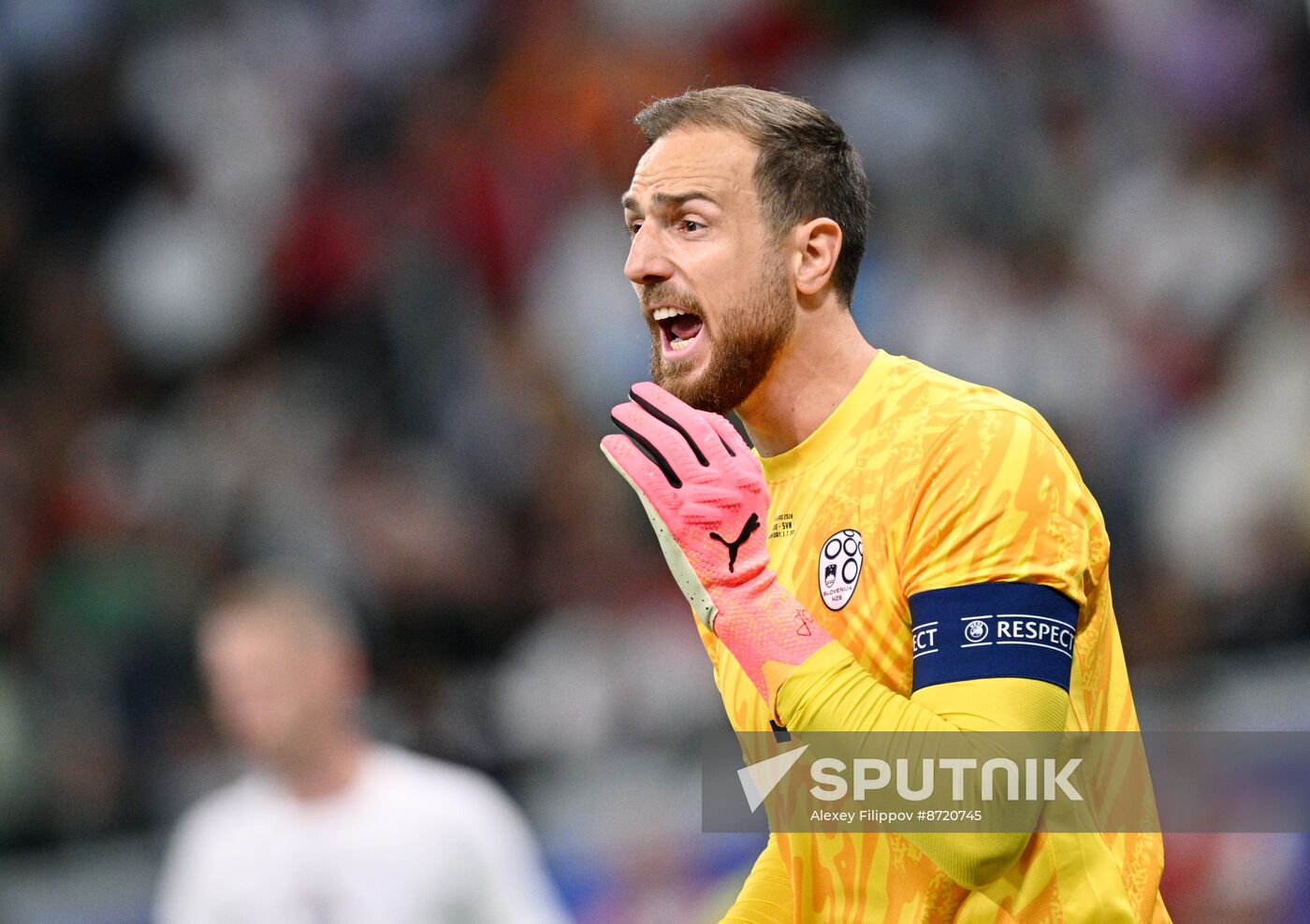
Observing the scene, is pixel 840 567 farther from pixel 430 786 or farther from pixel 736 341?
pixel 430 786

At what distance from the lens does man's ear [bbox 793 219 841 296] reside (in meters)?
3.51

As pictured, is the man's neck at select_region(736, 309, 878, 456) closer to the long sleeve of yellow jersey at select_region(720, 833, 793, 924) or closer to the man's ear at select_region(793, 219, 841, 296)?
the man's ear at select_region(793, 219, 841, 296)

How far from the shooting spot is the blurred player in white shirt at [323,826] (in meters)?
6.24

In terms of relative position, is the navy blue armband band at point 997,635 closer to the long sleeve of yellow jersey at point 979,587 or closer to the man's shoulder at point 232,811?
the long sleeve of yellow jersey at point 979,587

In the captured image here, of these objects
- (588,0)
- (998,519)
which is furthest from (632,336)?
(998,519)

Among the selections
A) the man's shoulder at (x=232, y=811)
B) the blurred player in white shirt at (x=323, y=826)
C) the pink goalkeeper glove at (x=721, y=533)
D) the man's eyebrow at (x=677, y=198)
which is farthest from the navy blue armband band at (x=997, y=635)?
the man's shoulder at (x=232, y=811)

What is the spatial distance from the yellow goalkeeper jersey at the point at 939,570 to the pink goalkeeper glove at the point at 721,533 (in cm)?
20

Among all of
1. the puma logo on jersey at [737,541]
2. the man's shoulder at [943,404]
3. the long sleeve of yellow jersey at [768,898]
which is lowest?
the long sleeve of yellow jersey at [768,898]

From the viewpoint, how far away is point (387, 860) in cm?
630

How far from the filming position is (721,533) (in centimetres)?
305

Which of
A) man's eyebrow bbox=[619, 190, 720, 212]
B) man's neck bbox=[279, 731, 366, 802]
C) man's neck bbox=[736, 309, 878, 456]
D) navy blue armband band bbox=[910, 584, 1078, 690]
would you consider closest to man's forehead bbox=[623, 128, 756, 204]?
man's eyebrow bbox=[619, 190, 720, 212]

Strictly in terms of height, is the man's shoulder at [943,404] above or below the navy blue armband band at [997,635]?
above

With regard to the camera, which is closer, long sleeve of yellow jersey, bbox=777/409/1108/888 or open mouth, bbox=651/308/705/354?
long sleeve of yellow jersey, bbox=777/409/1108/888

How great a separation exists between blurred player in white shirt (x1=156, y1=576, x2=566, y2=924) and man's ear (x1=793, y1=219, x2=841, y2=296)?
10.8 ft
